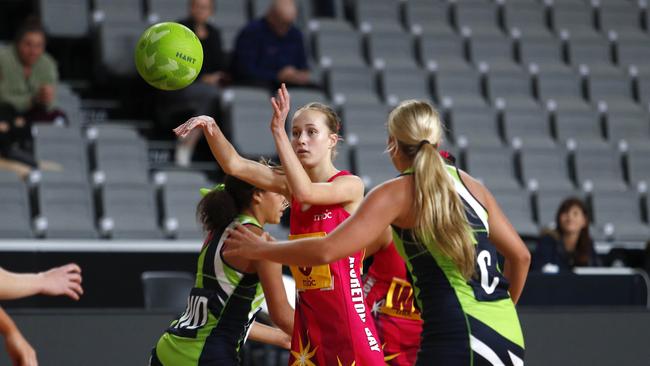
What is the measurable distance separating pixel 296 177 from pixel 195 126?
525 millimetres

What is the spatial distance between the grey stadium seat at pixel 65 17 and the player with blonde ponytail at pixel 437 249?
7.64 m

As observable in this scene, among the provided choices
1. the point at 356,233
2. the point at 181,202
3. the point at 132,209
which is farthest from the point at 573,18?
the point at 356,233

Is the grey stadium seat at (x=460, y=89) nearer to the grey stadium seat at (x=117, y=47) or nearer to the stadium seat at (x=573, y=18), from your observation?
the stadium seat at (x=573, y=18)

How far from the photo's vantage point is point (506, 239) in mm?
4465

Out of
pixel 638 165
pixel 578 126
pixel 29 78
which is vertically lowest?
pixel 638 165

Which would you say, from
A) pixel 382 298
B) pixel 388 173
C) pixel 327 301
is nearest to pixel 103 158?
pixel 388 173

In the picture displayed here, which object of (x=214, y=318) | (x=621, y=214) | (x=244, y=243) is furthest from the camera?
(x=621, y=214)

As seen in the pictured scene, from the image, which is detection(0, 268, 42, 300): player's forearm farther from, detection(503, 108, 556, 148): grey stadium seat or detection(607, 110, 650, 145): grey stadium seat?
detection(607, 110, 650, 145): grey stadium seat

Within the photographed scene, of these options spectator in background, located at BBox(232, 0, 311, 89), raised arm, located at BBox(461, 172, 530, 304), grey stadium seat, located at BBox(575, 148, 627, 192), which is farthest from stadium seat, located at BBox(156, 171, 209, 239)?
raised arm, located at BBox(461, 172, 530, 304)

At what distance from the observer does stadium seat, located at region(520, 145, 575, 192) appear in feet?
36.1

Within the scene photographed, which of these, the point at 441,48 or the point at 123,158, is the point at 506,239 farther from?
the point at 441,48

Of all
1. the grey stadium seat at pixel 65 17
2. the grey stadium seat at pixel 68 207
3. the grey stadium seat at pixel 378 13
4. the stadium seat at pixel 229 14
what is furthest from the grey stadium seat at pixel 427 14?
the grey stadium seat at pixel 68 207

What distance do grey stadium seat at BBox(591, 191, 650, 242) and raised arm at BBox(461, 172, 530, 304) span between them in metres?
6.24

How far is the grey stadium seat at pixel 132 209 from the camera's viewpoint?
9.18 m
